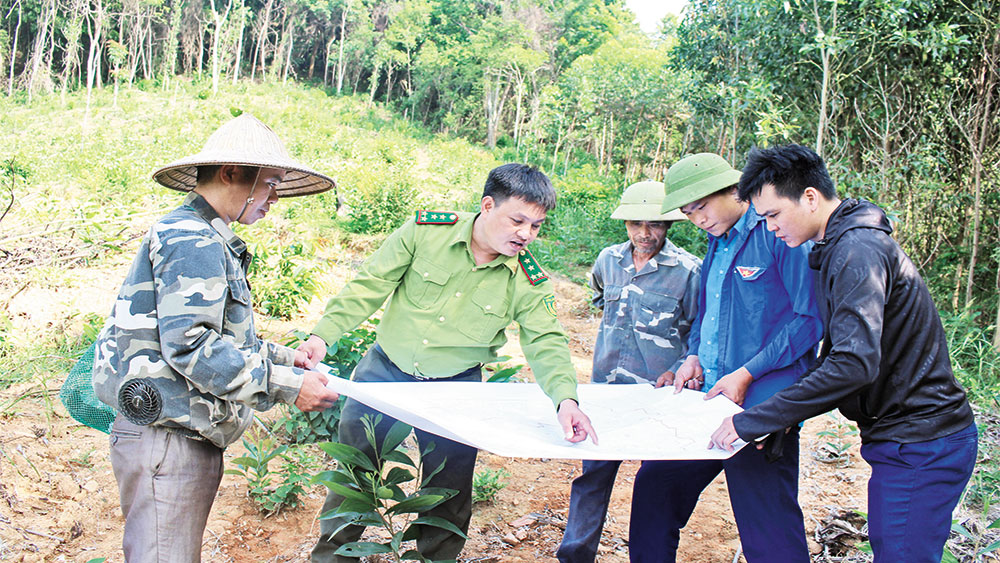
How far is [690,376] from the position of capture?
2.46 metres

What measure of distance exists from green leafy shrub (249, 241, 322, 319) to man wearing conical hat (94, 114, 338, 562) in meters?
3.89

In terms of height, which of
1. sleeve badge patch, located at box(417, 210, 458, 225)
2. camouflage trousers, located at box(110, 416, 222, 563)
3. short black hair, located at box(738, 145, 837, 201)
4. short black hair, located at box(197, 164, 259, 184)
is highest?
short black hair, located at box(738, 145, 837, 201)

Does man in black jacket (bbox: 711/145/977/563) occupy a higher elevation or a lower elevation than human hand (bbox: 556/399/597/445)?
higher

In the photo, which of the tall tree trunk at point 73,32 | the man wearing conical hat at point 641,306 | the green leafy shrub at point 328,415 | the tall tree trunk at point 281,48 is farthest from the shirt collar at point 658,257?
the tall tree trunk at point 281,48

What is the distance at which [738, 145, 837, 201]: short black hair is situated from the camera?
6.01 feet

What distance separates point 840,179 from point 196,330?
6020mm

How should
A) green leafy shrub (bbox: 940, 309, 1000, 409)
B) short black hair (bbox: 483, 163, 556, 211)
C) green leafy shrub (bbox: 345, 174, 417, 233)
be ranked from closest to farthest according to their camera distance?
short black hair (bbox: 483, 163, 556, 211) → green leafy shrub (bbox: 940, 309, 1000, 409) → green leafy shrub (bbox: 345, 174, 417, 233)

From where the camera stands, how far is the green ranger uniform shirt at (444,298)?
2.39m

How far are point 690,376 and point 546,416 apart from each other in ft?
1.84

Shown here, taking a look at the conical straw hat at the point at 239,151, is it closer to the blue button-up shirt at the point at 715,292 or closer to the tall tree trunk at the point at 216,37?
the blue button-up shirt at the point at 715,292

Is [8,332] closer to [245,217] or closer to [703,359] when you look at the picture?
[245,217]

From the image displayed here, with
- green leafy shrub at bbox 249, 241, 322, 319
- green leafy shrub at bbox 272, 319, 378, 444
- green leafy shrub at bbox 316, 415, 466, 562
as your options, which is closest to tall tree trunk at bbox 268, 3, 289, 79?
green leafy shrub at bbox 249, 241, 322, 319

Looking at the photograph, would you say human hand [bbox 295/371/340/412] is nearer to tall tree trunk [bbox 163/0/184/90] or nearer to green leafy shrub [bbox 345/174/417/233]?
green leafy shrub [bbox 345/174/417/233]

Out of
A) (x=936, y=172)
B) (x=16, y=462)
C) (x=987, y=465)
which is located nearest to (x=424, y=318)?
(x=16, y=462)
